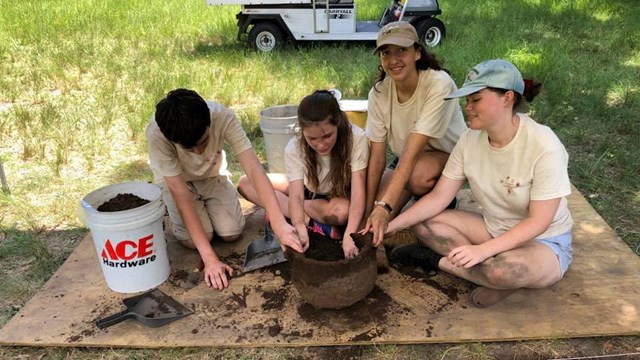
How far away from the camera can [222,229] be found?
2.77m

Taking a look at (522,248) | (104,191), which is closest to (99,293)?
(104,191)

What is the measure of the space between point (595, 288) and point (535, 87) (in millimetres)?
963

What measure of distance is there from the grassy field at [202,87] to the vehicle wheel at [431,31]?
0.17m

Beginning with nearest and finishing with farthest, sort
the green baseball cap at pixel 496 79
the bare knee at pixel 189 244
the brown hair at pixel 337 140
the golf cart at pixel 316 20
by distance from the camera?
the green baseball cap at pixel 496 79, the brown hair at pixel 337 140, the bare knee at pixel 189 244, the golf cart at pixel 316 20

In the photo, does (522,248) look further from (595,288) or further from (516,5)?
(516,5)

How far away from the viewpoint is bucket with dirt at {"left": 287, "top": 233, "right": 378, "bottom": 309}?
77.9 inches

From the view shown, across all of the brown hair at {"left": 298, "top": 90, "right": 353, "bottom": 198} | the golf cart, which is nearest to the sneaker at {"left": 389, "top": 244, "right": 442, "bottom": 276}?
the brown hair at {"left": 298, "top": 90, "right": 353, "bottom": 198}

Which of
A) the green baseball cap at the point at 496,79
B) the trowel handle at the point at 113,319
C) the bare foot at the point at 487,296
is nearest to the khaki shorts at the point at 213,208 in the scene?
the trowel handle at the point at 113,319

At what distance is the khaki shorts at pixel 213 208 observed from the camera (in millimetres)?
2771

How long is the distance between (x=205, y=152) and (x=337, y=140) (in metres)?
0.72

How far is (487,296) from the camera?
2148 millimetres

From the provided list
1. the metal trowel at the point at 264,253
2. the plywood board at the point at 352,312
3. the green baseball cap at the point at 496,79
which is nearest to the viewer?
the green baseball cap at the point at 496,79

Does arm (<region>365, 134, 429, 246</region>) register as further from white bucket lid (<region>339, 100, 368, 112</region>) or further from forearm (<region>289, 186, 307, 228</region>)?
white bucket lid (<region>339, 100, 368, 112</region>)

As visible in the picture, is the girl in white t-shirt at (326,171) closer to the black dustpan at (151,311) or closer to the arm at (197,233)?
the arm at (197,233)
